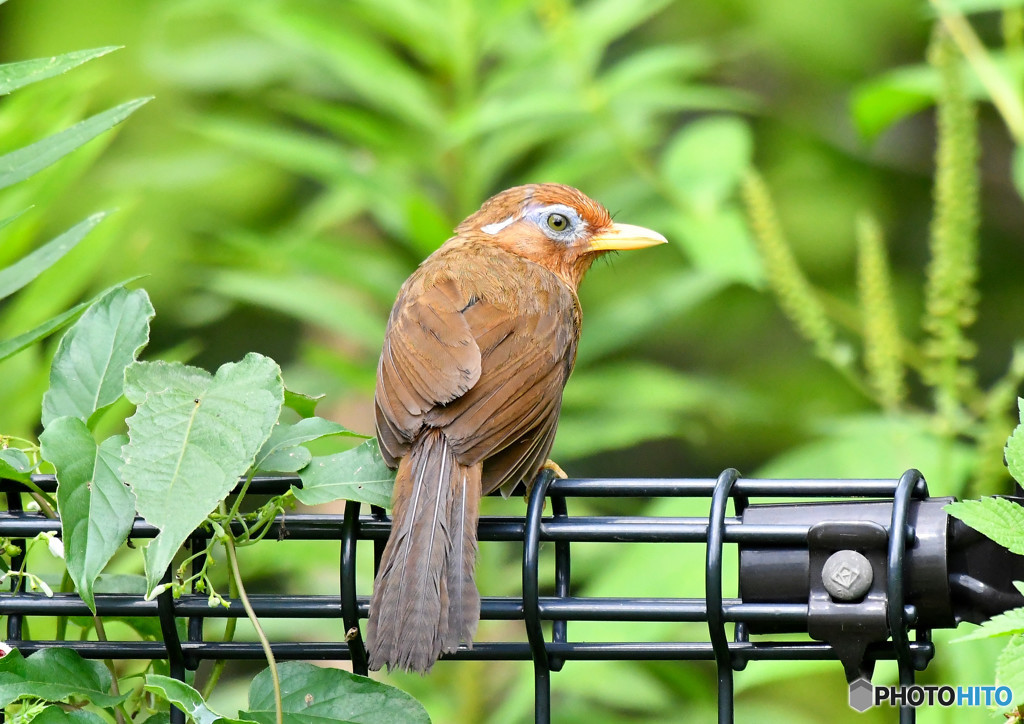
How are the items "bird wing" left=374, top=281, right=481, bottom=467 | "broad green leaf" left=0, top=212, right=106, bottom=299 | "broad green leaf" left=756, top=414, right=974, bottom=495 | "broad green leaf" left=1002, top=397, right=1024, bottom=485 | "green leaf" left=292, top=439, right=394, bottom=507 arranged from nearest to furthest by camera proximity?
"broad green leaf" left=1002, top=397, right=1024, bottom=485 → "green leaf" left=292, top=439, right=394, bottom=507 → "broad green leaf" left=0, top=212, right=106, bottom=299 → "bird wing" left=374, top=281, right=481, bottom=467 → "broad green leaf" left=756, top=414, right=974, bottom=495

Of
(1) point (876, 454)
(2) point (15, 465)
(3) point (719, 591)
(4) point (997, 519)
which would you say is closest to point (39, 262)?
(2) point (15, 465)

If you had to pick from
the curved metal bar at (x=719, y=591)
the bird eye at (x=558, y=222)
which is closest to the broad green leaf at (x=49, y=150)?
the curved metal bar at (x=719, y=591)

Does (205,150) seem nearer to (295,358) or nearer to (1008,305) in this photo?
(295,358)

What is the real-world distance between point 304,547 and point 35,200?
1308 millimetres

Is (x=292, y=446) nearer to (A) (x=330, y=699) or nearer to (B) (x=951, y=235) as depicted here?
(A) (x=330, y=699)

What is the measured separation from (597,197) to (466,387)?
1.96 meters

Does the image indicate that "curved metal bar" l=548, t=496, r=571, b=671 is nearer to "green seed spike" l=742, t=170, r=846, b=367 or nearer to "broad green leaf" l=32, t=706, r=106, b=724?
"broad green leaf" l=32, t=706, r=106, b=724

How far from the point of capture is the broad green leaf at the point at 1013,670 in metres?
1.33

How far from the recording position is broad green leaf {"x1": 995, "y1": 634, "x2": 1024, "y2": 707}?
133 cm

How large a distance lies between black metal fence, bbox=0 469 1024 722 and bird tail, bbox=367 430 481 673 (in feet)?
0.25

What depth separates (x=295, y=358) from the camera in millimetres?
5332

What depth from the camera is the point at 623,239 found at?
12.0ft

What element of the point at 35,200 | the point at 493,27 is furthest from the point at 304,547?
the point at 493,27

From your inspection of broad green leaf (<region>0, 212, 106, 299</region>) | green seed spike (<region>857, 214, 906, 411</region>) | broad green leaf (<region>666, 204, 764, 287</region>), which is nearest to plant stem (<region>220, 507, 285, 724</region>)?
broad green leaf (<region>0, 212, 106, 299</region>)
